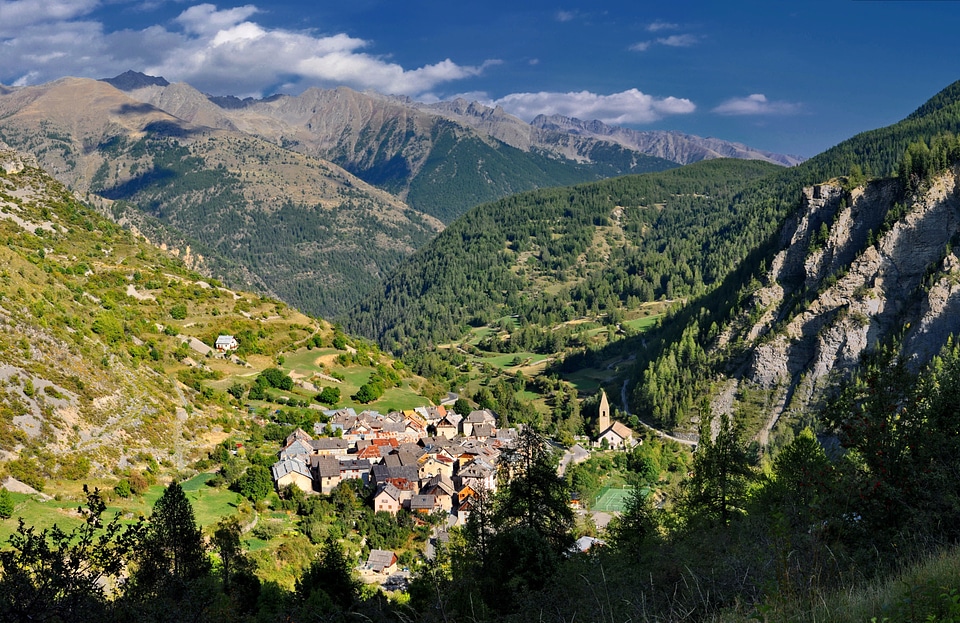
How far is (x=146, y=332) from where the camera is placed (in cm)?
6800

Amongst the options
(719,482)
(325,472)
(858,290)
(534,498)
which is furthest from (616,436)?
(534,498)

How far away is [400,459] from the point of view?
55.1 m

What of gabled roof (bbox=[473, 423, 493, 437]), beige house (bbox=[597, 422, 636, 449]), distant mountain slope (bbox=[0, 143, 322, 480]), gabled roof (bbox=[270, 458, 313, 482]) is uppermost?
distant mountain slope (bbox=[0, 143, 322, 480])

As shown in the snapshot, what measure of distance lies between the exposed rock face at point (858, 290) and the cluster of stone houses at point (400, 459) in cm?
3377

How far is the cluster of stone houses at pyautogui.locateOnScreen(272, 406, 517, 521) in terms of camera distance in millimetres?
48375

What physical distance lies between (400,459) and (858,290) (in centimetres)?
5274

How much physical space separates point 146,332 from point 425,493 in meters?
37.8

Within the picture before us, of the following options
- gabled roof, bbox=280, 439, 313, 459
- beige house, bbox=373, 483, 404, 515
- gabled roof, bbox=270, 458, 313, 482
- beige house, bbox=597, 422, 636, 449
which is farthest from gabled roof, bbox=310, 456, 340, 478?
beige house, bbox=597, 422, 636, 449

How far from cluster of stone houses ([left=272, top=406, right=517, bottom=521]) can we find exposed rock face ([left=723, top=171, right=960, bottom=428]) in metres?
33.8

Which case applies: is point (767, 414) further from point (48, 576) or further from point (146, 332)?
point (48, 576)

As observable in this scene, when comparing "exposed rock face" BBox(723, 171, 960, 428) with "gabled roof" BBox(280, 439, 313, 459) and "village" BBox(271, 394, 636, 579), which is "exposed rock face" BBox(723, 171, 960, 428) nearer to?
"village" BBox(271, 394, 636, 579)

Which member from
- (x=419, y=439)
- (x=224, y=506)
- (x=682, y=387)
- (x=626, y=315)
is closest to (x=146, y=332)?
(x=419, y=439)

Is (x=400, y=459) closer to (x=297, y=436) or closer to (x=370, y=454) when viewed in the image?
(x=370, y=454)

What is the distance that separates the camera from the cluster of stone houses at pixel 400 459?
1905 inches
